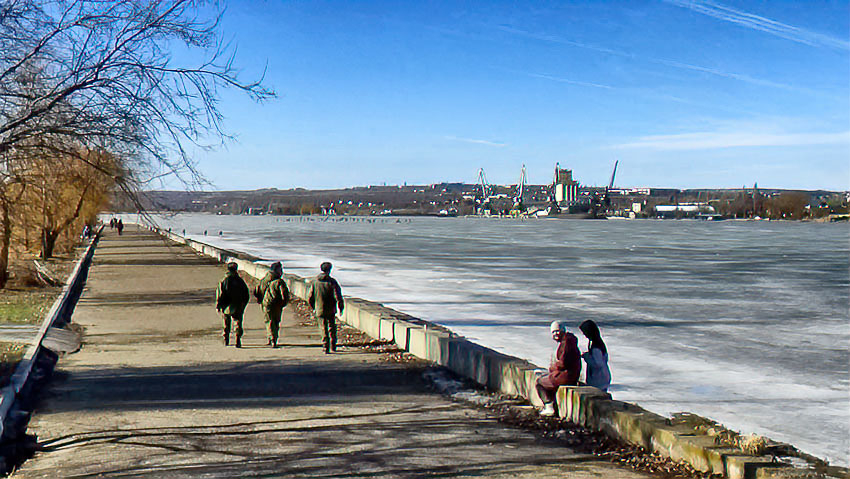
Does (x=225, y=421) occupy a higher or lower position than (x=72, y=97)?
lower

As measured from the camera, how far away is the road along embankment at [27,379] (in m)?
8.34

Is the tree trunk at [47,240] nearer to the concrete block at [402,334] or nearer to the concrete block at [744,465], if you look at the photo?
the concrete block at [402,334]

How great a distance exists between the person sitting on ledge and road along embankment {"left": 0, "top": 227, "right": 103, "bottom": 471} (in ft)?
16.5

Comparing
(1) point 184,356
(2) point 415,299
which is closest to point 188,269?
(2) point 415,299

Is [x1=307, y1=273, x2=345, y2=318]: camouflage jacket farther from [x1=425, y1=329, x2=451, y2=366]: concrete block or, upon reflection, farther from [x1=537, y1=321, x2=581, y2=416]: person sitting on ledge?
[x1=537, y1=321, x2=581, y2=416]: person sitting on ledge

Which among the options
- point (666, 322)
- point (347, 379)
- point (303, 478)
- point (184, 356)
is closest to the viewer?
point (303, 478)

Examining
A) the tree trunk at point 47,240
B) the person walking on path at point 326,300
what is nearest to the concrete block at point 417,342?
the person walking on path at point 326,300

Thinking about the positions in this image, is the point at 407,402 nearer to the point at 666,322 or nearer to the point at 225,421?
the point at 225,421

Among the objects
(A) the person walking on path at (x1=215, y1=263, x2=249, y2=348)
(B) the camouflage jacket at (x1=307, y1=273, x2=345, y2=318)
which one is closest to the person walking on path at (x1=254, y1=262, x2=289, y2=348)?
(A) the person walking on path at (x1=215, y1=263, x2=249, y2=348)

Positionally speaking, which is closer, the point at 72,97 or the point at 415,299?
the point at 72,97

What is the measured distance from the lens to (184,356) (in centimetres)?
1405

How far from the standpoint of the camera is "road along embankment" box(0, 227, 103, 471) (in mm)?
8345

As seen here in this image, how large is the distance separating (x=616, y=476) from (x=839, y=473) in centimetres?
162

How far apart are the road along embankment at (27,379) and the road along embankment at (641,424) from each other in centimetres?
250
